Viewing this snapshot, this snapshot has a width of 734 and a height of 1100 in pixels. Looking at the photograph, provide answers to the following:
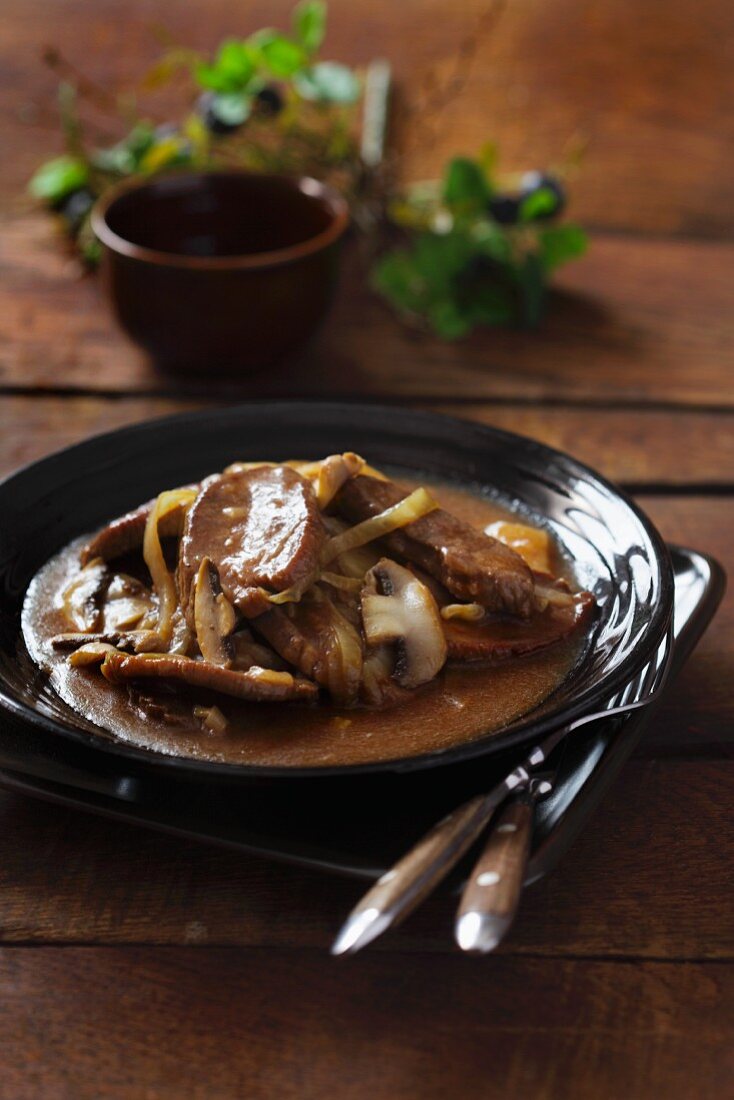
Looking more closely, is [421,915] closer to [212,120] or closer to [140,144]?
[212,120]

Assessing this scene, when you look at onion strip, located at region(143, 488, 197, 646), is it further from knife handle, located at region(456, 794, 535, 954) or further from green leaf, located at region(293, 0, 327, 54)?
green leaf, located at region(293, 0, 327, 54)

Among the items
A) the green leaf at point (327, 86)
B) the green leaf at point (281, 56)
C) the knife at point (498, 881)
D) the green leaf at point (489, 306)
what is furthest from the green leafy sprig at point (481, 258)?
the knife at point (498, 881)

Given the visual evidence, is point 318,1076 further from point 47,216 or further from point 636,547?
point 47,216

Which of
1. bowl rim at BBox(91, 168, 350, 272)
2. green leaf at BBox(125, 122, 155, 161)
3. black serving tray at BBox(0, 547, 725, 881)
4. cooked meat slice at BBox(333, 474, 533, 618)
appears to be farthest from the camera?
green leaf at BBox(125, 122, 155, 161)

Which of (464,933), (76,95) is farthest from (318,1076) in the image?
(76,95)

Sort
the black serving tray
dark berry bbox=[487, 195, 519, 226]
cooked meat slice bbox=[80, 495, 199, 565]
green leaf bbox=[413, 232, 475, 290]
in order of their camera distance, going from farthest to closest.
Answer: dark berry bbox=[487, 195, 519, 226] < green leaf bbox=[413, 232, 475, 290] < cooked meat slice bbox=[80, 495, 199, 565] < the black serving tray

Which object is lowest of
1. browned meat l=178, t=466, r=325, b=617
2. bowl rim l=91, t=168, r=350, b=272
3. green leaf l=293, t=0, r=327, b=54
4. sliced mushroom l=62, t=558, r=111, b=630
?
bowl rim l=91, t=168, r=350, b=272

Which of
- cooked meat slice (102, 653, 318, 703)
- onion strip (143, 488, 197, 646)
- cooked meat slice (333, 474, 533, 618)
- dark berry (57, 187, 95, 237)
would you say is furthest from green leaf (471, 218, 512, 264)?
cooked meat slice (102, 653, 318, 703)
